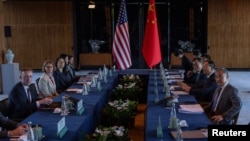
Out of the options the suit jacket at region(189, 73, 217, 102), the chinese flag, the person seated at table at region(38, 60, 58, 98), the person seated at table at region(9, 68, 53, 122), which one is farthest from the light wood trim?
the person seated at table at region(9, 68, 53, 122)

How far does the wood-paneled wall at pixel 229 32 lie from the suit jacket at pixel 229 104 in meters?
13.0

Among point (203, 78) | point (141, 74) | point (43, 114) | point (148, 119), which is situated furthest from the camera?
point (141, 74)

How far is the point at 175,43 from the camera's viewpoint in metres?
18.7

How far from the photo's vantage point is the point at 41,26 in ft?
61.3

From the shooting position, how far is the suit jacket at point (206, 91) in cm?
681

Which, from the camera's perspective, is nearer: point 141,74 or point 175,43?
point 141,74

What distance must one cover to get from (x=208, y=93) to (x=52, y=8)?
13078 mm

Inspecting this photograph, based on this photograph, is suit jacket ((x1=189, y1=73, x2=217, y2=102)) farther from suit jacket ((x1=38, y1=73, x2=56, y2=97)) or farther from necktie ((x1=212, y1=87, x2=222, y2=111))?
suit jacket ((x1=38, y1=73, x2=56, y2=97))

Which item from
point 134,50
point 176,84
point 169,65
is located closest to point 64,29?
point 134,50

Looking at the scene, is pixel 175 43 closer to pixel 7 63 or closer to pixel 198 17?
pixel 198 17

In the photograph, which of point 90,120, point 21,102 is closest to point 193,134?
point 90,120

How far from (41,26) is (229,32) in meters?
8.30

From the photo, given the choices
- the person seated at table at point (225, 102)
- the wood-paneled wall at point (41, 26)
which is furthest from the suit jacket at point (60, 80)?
the wood-paneled wall at point (41, 26)

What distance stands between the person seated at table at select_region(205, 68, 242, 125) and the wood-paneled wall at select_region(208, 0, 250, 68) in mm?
12835
